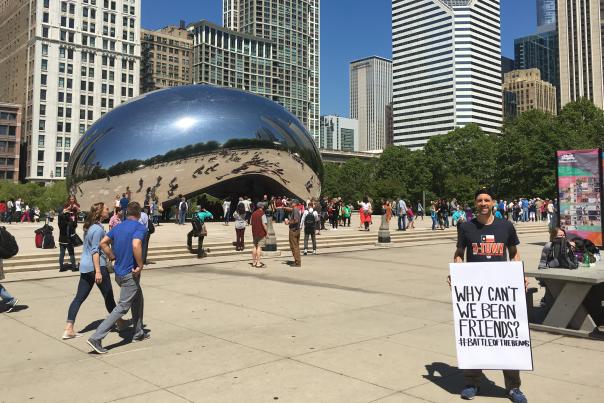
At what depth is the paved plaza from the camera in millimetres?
4507

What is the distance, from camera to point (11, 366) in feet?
17.1

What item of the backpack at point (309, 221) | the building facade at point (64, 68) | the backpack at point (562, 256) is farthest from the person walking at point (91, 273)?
the building facade at point (64, 68)

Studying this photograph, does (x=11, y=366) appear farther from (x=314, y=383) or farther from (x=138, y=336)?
(x=314, y=383)

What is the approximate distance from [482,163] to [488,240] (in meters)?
76.3

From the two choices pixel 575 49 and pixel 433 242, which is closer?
pixel 433 242

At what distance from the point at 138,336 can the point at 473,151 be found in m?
76.8

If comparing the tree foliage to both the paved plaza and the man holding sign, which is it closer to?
the paved plaza

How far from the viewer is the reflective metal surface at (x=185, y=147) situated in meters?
26.5

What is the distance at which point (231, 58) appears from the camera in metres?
182

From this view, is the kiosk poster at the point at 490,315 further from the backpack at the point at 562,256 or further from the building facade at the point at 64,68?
the building facade at the point at 64,68

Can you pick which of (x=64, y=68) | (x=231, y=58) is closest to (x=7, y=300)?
(x=64, y=68)

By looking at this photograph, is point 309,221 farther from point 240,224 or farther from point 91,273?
point 91,273

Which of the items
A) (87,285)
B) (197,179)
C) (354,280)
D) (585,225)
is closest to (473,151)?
(197,179)

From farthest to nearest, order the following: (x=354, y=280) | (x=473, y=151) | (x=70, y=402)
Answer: (x=473, y=151), (x=354, y=280), (x=70, y=402)
